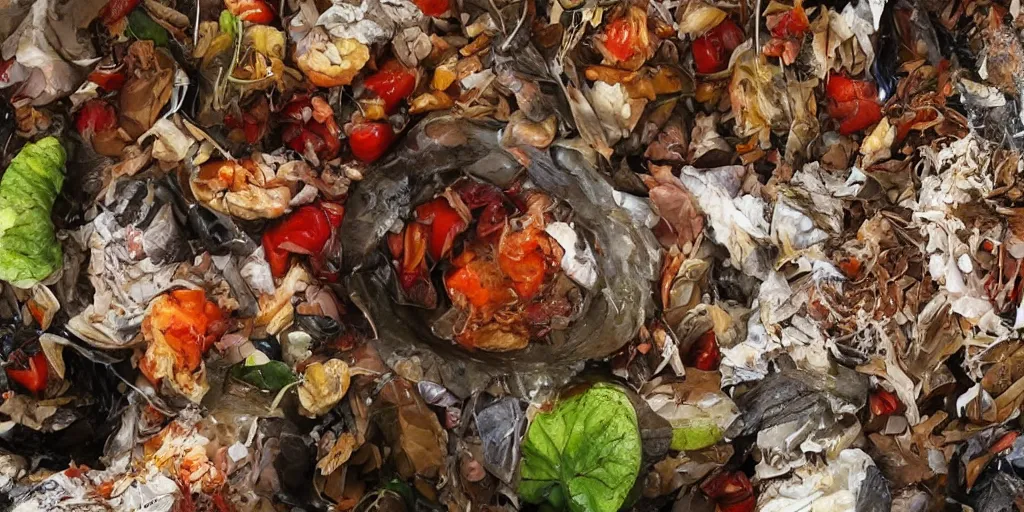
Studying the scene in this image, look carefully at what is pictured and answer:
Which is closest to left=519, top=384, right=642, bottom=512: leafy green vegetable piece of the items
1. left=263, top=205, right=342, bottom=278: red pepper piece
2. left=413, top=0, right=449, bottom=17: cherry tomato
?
left=263, top=205, right=342, bottom=278: red pepper piece

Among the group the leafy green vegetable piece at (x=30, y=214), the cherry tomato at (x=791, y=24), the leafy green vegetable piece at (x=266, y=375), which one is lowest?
the leafy green vegetable piece at (x=266, y=375)

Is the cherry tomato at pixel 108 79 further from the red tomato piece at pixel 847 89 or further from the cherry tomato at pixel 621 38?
the red tomato piece at pixel 847 89

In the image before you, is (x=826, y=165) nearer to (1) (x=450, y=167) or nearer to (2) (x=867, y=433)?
(2) (x=867, y=433)

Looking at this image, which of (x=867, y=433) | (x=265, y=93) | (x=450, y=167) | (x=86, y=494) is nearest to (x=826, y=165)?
(x=867, y=433)

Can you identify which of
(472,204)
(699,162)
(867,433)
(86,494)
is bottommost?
(86,494)

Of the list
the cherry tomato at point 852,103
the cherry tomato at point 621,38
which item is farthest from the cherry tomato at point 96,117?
the cherry tomato at point 852,103

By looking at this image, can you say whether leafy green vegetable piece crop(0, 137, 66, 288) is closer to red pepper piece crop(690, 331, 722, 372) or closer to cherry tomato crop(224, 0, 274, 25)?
cherry tomato crop(224, 0, 274, 25)

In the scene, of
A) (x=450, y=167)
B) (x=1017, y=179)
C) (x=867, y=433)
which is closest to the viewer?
(x=1017, y=179)
